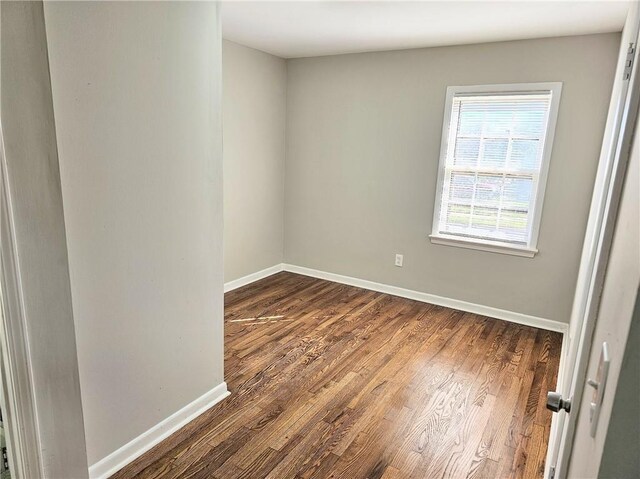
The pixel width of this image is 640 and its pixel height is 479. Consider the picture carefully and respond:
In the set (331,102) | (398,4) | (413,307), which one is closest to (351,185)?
(331,102)

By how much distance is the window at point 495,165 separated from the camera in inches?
133

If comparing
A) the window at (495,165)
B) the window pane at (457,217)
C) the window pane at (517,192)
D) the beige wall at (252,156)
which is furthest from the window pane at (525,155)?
the beige wall at (252,156)

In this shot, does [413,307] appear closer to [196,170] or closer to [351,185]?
[351,185]

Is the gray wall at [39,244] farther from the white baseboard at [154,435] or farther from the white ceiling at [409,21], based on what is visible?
the white ceiling at [409,21]

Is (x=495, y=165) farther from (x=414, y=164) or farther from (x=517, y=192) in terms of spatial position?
(x=414, y=164)

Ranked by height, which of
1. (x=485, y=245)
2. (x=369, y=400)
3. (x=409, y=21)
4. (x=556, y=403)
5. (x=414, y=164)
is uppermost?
(x=409, y=21)

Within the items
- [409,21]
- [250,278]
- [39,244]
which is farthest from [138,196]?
[250,278]

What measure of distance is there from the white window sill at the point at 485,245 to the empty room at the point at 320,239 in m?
0.02

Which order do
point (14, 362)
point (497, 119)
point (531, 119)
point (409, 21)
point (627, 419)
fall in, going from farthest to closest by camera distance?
point (497, 119), point (531, 119), point (409, 21), point (14, 362), point (627, 419)

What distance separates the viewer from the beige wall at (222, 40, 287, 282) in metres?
3.95

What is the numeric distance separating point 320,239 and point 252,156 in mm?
1187

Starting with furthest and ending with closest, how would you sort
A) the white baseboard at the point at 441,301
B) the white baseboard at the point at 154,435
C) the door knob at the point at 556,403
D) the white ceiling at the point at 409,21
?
the white baseboard at the point at 441,301
the white ceiling at the point at 409,21
the white baseboard at the point at 154,435
the door knob at the point at 556,403

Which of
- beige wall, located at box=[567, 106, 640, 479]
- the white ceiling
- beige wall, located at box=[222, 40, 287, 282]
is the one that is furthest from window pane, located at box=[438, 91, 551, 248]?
beige wall, located at box=[567, 106, 640, 479]

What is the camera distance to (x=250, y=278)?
4512 millimetres
